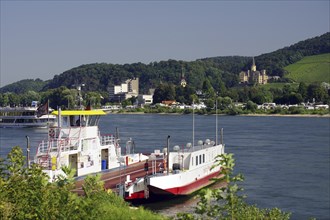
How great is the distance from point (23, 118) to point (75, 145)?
3213 inches

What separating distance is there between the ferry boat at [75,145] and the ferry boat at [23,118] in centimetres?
7383

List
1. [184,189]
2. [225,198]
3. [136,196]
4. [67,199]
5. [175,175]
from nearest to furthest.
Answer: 1. [225,198]
2. [67,199]
3. [136,196]
4. [175,175]
5. [184,189]

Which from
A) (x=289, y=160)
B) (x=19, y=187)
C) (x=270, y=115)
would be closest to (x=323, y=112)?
(x=270, y=115)

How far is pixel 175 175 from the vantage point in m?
35.4

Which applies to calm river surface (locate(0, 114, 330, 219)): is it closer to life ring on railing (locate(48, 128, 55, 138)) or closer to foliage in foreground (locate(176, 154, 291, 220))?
life ring on railing (locate(48, 128, 55, 138))

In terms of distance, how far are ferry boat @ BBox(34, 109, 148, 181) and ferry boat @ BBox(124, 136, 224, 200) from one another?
3168mm

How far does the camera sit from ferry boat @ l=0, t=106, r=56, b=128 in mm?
110306

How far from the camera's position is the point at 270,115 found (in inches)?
6545

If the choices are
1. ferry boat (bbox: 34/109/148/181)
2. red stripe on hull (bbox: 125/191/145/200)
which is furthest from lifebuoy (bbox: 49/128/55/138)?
red stripe on hull (bbox: 125/191/145/200)

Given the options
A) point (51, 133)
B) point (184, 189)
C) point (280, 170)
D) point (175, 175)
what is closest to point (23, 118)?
point (280, 170)

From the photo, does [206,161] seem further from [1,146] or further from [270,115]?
[270,115]

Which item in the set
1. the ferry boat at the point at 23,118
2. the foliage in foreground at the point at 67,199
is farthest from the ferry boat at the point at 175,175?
the ferry boat at the point at 23,118

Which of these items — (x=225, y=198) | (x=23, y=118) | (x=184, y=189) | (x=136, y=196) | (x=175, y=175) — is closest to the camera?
(x=225, y=198)

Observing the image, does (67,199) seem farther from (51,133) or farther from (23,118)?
(23,118)
